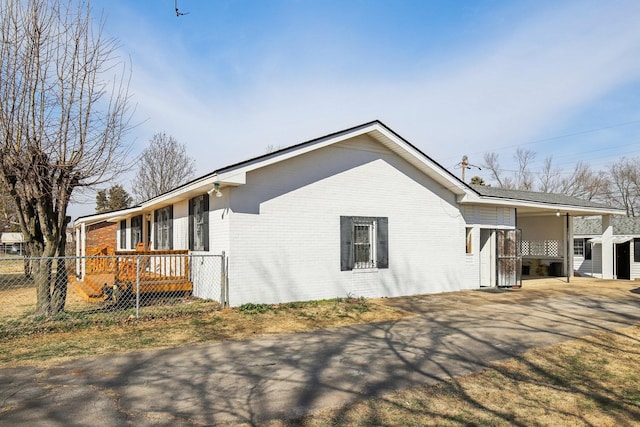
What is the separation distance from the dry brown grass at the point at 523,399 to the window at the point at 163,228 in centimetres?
1161

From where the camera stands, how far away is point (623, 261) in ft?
67.1

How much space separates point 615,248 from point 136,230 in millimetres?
23321

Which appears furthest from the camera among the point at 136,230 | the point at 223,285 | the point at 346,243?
the point at 136,230

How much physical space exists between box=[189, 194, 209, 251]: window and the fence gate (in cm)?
1013

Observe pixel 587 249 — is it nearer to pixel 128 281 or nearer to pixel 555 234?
pixel 555 234

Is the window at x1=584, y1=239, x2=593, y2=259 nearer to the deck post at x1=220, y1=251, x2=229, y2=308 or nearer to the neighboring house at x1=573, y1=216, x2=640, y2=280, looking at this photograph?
the neighboring house at x1=573, y1=216, x2=640, y2=280

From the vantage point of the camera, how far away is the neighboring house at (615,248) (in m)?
20.1

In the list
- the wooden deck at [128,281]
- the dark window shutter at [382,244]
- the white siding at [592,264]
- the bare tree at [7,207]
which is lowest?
the white siding at [592,264]

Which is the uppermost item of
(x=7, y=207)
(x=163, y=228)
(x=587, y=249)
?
(x=7, y=207)

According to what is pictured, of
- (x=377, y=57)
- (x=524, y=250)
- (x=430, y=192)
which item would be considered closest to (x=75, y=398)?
(x=430, y=192)

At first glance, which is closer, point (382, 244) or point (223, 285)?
point (223, 285)

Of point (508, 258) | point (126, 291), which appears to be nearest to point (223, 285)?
point (126, 291)

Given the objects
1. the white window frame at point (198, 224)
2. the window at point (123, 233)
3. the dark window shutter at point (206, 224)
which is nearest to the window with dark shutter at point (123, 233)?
Answer: the window at point (123, 233)

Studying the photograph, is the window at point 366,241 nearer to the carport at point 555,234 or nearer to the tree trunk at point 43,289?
the tree trunk at point 43,289
